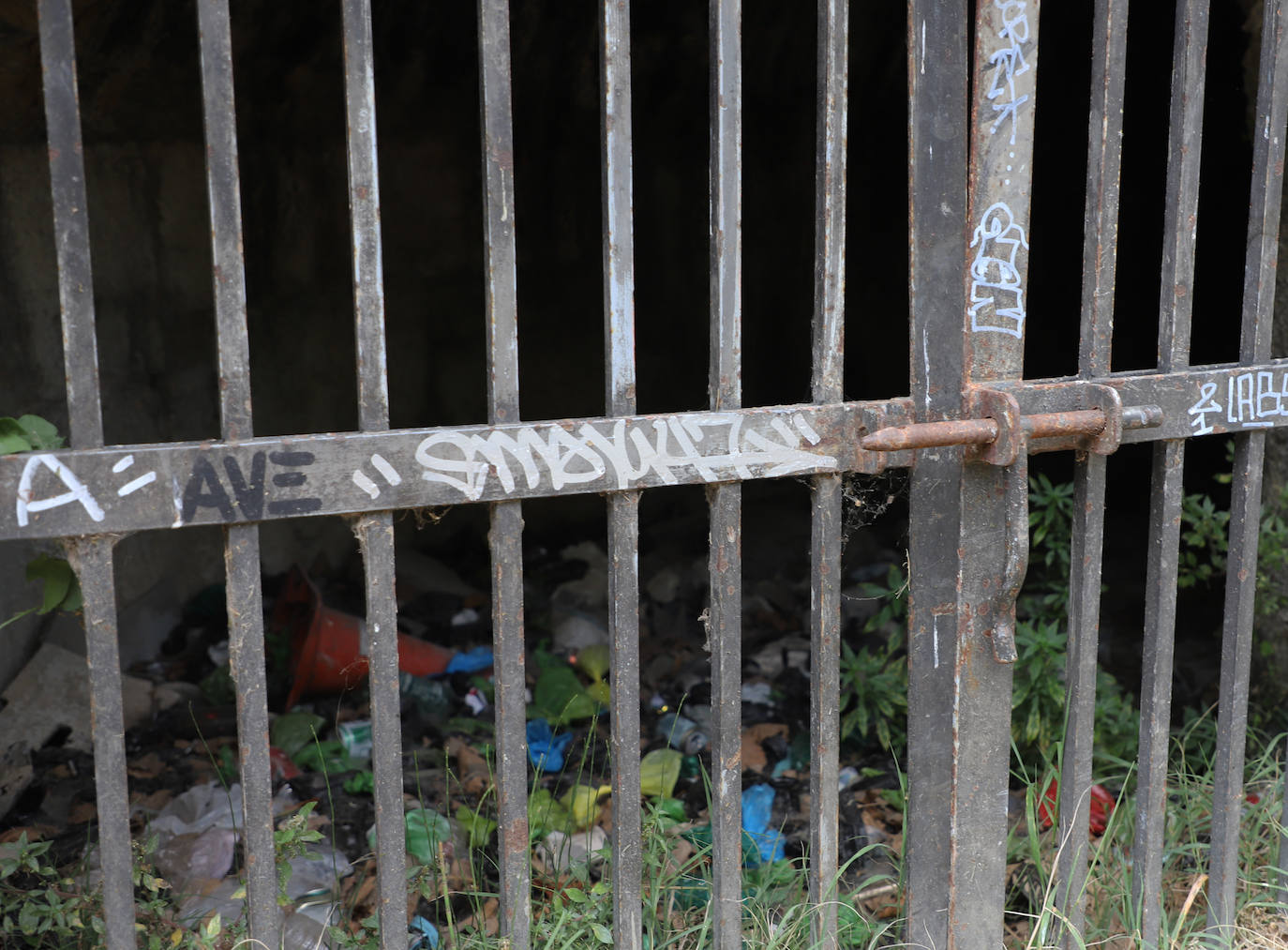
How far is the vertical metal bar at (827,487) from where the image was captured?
1670mm

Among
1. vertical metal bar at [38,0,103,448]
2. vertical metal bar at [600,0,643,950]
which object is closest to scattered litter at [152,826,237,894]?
vertical metal bar at [600,0,643,950]

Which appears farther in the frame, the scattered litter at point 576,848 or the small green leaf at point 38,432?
the scattered litter at point 576,848

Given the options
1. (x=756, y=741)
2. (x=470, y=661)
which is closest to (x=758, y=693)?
(x=756, y=741)

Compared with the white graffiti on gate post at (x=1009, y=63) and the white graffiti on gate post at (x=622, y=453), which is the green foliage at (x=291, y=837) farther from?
the white graffiti on gate post at (x=1009, y=63)

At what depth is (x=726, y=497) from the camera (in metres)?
1.68

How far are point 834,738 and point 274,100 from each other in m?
3.82

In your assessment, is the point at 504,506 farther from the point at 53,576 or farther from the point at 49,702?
the point at 49,702

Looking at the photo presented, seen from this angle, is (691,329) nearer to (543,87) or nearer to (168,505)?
(543,87)

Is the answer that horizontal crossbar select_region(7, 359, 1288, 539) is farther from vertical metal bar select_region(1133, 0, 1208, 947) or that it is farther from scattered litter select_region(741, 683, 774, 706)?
scattered litter select_region(741, 683, 774, 706)

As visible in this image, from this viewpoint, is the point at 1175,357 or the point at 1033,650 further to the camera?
the point at 1033,650

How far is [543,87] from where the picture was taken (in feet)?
17.7

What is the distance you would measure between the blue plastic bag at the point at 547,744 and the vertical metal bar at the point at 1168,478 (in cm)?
174

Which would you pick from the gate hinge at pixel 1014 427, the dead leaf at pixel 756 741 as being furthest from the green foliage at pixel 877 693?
the gate hinge at pixel 1014 427

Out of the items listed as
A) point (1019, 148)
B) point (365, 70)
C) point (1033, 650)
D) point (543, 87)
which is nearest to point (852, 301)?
point (543, 87)
